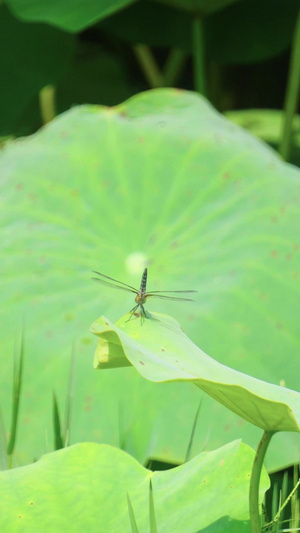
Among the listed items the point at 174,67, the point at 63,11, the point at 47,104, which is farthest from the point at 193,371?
the point at 174,67

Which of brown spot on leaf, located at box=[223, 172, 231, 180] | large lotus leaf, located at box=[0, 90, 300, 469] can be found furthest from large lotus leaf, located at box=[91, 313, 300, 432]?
brown spot on leaf, located at box=[223, 172, 231, 180]

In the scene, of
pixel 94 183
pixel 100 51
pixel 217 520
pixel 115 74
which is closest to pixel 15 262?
pixel 94 183

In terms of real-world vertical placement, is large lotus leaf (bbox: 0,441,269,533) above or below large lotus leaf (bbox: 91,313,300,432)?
below

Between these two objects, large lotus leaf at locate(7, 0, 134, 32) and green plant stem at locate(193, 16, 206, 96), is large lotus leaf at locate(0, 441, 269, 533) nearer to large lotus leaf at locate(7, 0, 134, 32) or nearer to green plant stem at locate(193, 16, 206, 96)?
large lotus leaf at locate(7, 0, 134, 32)

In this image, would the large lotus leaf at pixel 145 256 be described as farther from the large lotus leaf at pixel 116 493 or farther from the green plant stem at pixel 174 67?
the green plant stem at pixel 174 67

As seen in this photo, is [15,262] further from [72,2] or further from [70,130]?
[72,2]
